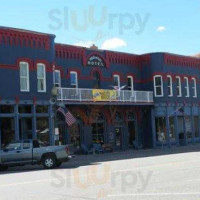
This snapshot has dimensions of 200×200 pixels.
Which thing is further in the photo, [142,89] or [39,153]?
[142,89]

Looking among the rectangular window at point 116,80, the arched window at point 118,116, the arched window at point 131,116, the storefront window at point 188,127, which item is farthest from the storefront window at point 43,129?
the storefront window at point 188,127

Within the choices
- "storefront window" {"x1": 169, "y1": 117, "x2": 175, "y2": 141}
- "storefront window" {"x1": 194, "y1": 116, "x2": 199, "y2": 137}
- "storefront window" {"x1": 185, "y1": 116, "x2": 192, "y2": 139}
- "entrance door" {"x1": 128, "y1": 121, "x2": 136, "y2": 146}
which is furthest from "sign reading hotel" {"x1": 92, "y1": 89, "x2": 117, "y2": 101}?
"storefront window" {"x1": 194, "y1": 116, "x2": 199, "y2": 137}

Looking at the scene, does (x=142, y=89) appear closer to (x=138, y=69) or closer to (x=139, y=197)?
(x=138, y=69)

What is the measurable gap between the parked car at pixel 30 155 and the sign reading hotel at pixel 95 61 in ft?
47.8

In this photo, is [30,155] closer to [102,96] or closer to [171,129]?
[102,96]

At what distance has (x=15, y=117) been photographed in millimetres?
27688

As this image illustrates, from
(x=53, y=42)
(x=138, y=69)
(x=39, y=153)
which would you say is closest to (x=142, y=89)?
(x=138, y=69)

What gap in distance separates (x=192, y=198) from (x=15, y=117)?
62.8 feet

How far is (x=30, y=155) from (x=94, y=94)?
12290mm

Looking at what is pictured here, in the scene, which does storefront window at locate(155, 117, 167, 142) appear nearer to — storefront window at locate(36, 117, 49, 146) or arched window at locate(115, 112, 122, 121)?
arched window at locate(115, 112, 122, 121)

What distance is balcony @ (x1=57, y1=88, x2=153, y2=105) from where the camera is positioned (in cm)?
3142

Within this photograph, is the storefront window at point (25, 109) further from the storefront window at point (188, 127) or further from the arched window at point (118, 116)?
the storefront window at point (188, 127)

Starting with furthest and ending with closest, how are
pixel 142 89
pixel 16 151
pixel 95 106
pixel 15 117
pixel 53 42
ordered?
pixel 142 89, pixel 95 106, pixel 53 42, pixel 15 117, pixel 16 151
